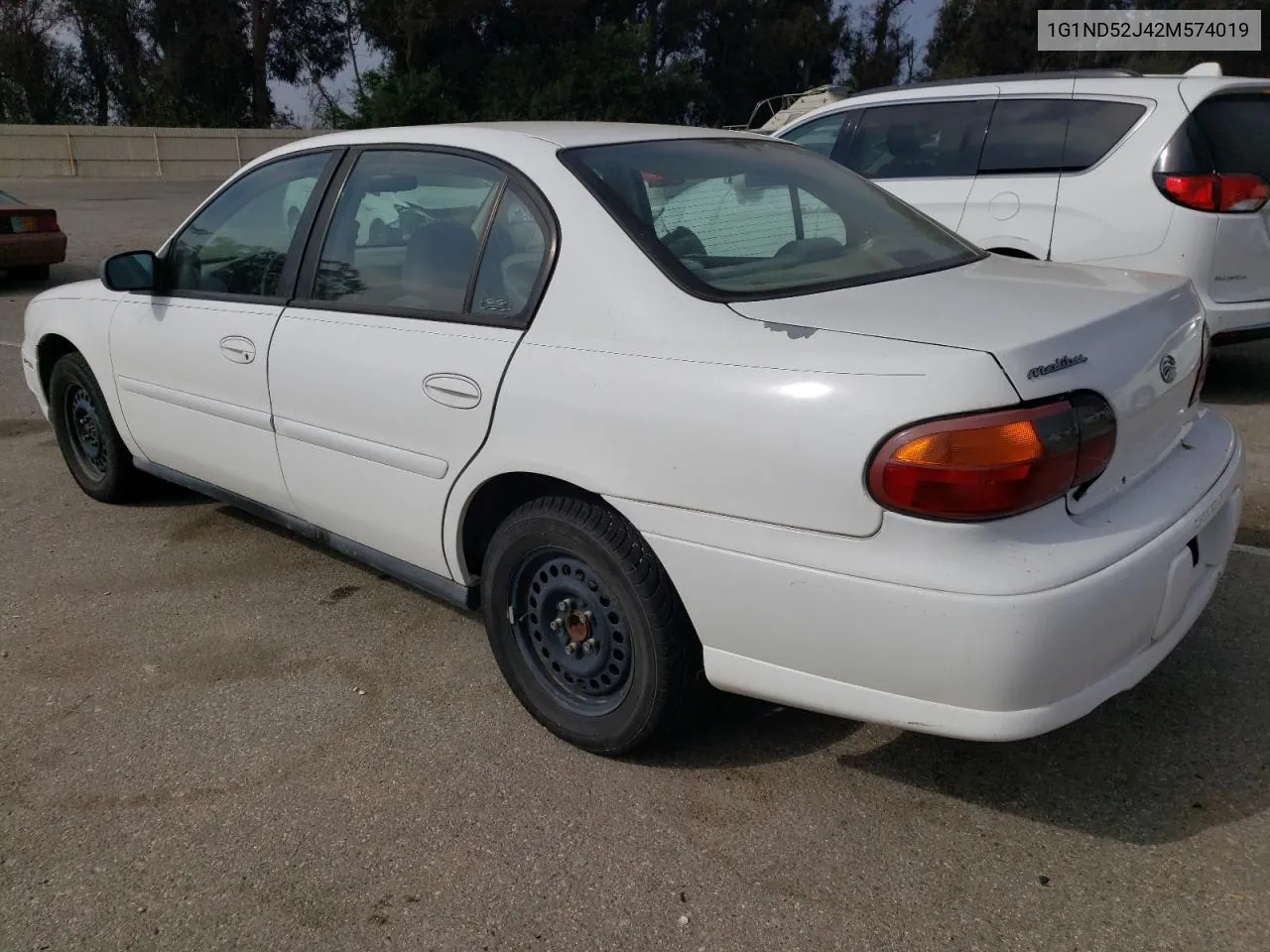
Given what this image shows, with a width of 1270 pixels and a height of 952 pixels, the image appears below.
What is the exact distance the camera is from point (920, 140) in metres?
7.10

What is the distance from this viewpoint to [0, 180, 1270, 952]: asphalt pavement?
7.84 feet

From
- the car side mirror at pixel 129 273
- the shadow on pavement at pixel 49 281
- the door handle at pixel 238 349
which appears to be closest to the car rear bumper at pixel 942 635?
the door handle at pixel 238 349

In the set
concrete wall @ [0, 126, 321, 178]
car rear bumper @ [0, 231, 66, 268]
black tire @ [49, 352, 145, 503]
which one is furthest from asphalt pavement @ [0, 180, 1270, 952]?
concrete wall @ [0, 126, 321, 178]

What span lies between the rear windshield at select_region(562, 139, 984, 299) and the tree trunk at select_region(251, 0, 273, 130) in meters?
38.8

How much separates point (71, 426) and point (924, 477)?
14.0 feet

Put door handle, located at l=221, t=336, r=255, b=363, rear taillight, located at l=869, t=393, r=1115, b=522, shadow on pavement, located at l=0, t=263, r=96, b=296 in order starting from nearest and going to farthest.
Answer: rear taillight, located at l=869, t=393, r=1115, b=522, door handle, located at l=221, t=336, r=255, b=363, shadow on pavement, located at l=0, t=263, r=96, b=296

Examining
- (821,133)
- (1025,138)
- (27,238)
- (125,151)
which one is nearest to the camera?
(1025,138)

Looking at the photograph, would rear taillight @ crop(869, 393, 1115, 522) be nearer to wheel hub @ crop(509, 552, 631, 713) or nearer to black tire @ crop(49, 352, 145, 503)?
wheel hub @ crop(509, 552, 631, 713)

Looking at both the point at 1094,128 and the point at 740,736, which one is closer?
the point at 740,736

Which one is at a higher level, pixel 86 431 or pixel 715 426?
pixel 715 426

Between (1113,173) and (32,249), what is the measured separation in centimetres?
1101

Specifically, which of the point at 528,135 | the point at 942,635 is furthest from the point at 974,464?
the point at 528,135

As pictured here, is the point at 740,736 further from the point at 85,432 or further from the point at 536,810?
the point at 85,432

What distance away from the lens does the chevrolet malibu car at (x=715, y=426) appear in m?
2.28
